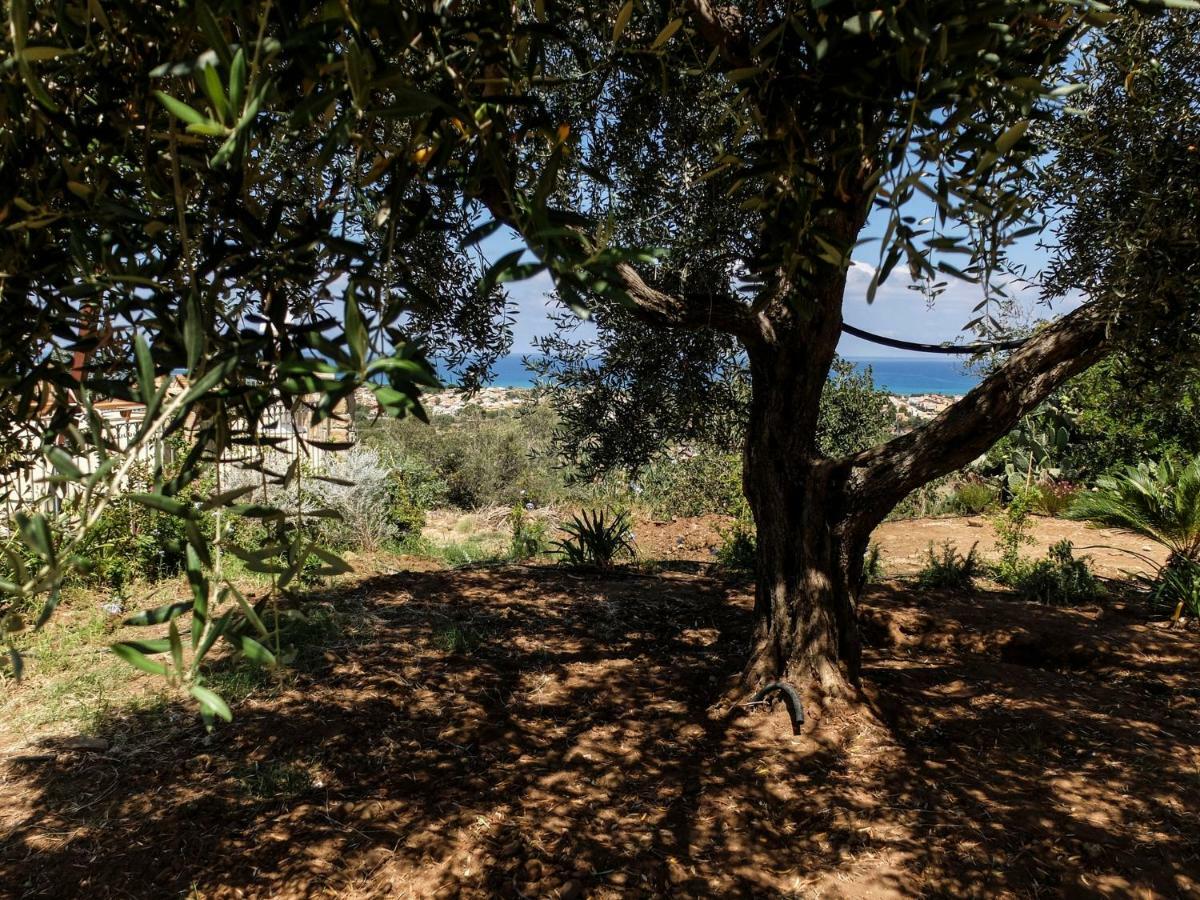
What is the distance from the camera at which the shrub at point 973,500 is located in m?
11.5

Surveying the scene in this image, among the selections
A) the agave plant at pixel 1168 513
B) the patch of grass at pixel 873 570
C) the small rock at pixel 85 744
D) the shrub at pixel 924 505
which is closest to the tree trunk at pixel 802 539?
the patch of grass at pixel 873 570

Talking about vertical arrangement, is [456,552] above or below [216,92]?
below

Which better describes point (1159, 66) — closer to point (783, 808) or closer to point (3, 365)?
point (783, 808)

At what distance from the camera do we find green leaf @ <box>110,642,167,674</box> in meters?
1.01

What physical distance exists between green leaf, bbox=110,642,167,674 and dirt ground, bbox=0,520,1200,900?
5.20ft

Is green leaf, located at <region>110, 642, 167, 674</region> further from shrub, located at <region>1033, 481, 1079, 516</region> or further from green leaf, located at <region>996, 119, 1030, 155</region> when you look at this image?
shrub, located at <region>1033, 481, 1079, 516</region>

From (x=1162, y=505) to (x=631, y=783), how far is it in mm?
5946

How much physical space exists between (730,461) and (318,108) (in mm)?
11698

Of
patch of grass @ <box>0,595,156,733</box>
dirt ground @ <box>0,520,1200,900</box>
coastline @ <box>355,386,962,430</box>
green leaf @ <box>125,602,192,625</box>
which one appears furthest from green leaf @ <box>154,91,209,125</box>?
patch of grass @ <box>0,595,156,733</box>

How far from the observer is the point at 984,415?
3611 millimetres

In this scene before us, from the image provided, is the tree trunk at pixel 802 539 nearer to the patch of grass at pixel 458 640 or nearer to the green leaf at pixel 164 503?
the patch of grass at pixel 458 640

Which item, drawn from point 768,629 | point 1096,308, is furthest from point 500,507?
point 1096,308

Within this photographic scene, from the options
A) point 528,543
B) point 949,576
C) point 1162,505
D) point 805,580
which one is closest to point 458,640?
point 805,580

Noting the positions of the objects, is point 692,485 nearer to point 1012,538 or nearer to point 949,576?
point 1012,538
